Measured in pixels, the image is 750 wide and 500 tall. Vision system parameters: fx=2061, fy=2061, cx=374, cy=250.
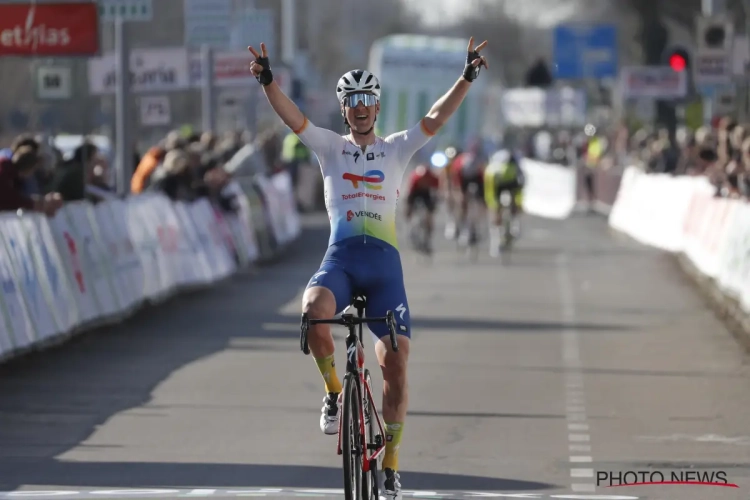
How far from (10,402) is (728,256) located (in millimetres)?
8996

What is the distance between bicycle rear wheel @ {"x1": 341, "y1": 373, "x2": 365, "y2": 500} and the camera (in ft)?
27.9

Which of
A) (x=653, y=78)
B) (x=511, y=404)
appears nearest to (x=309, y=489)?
(x=511, y=404)

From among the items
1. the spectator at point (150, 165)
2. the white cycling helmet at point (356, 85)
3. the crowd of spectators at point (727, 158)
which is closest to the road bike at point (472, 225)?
the crowd of spectators at point (727, 158)

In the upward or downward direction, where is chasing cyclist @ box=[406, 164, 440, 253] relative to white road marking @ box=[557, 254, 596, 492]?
downward

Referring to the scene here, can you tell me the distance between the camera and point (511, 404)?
1390cm

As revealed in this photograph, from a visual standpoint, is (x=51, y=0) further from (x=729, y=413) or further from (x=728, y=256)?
(x=729, y=413)

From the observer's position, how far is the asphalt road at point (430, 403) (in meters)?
10.6

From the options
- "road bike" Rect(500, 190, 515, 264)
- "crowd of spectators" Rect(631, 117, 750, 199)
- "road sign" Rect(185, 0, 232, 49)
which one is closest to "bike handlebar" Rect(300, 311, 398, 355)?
"crowd of spectators" Rect(631, 117, 750, 199)

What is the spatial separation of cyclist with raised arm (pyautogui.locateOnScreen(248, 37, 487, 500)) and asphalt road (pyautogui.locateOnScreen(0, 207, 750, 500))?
2.80ft

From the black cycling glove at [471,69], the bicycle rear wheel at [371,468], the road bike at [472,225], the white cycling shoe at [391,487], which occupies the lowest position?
the road bike at [472,225]

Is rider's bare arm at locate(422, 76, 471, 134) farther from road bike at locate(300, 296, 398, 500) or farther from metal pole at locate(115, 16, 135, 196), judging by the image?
metal pole at locate(115, 16, 135, 196)

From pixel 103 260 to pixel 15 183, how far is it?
172cm

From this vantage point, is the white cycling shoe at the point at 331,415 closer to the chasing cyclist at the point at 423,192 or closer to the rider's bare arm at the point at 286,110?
the rider's bare arm at the point at 286,110

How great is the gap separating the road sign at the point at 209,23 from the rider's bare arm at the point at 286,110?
2339 cm
